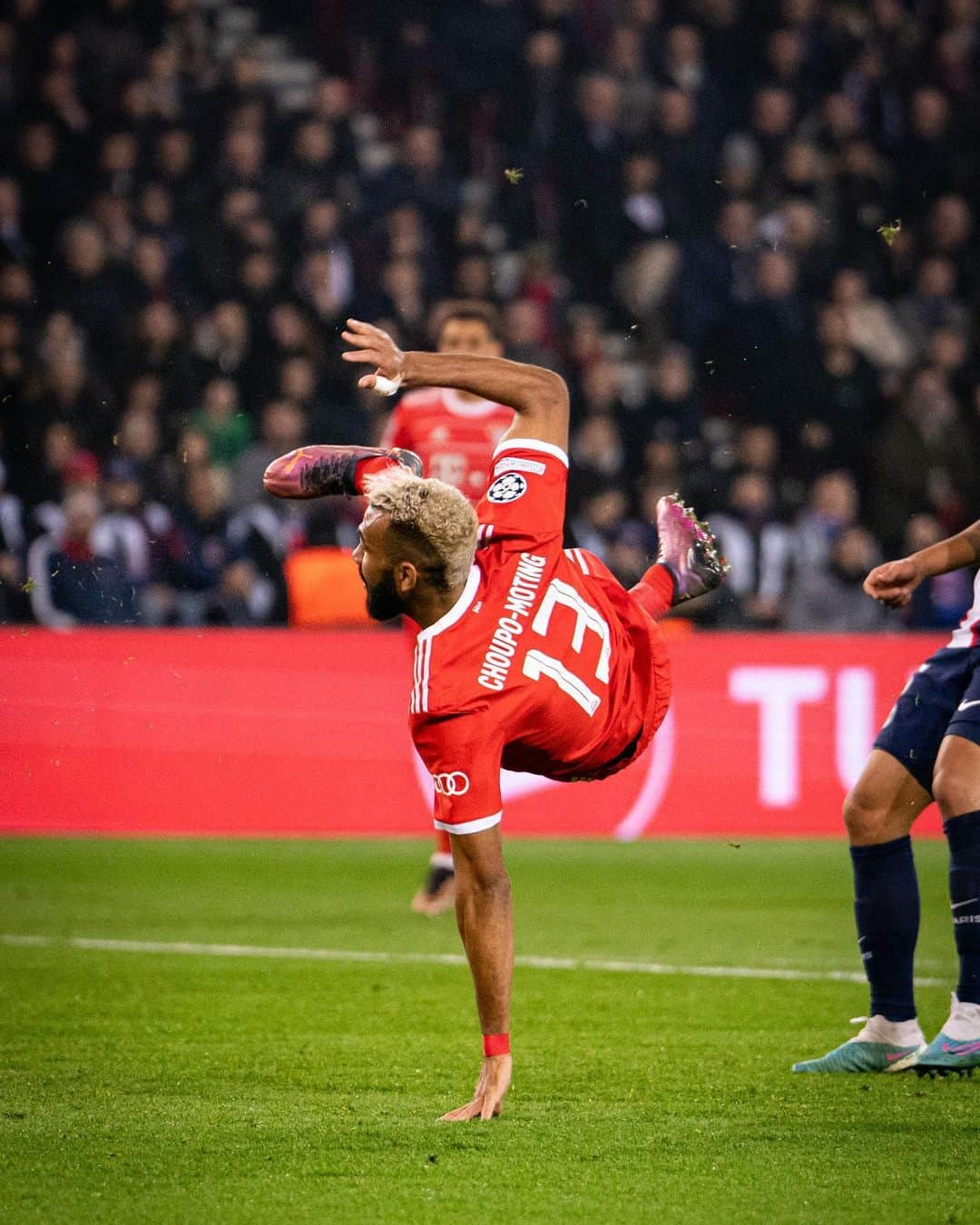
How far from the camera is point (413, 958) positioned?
6914 millimetres

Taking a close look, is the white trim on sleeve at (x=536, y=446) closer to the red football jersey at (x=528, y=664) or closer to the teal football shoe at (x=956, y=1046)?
the red football jersey at (x=528, y=664)

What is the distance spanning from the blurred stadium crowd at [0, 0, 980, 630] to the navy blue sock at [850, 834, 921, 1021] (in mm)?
5768

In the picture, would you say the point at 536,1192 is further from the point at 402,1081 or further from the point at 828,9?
the point at 828,9

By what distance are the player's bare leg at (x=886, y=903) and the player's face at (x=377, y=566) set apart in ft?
4.98

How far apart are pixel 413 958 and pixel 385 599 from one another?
9.14 feet

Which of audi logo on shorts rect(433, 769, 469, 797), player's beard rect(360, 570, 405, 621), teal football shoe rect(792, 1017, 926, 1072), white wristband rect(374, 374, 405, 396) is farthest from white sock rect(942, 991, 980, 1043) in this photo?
white wristband rect(374, 374, 405, 396)

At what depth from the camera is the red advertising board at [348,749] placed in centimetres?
1021

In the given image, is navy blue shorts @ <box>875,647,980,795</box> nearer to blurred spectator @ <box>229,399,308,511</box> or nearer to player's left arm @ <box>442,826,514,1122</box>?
player's left arm @ <box>442,826,514,1122</box>

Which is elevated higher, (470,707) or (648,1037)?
(470,707)

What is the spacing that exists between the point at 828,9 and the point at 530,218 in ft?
10.5

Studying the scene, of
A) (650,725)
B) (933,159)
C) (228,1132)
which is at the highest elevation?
(933,159)

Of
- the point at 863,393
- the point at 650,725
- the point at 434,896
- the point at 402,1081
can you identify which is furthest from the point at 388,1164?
the point at 863,393

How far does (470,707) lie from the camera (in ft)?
14.2

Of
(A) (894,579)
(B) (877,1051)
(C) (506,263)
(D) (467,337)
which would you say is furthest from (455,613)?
(C) (506,263)
